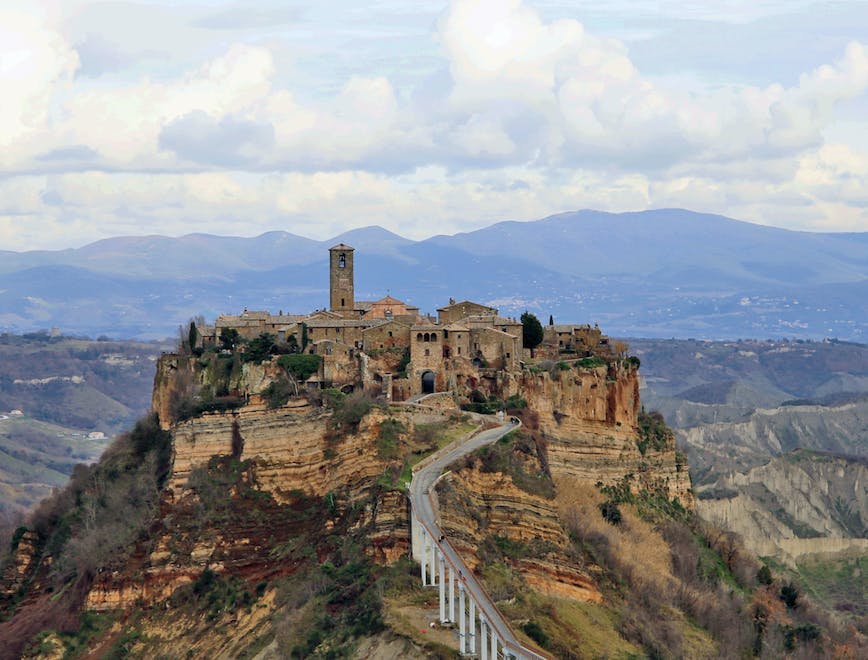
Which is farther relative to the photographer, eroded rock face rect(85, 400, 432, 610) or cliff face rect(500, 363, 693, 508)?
cliff face rect(500, 363, 693, 508)

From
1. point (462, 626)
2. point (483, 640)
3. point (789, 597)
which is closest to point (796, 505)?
point (789, 597)

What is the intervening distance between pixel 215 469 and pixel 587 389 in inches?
812

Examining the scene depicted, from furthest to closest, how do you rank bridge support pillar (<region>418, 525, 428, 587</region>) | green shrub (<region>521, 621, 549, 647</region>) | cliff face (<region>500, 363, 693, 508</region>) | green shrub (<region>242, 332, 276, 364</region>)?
cliff face (<region>500, 363, 693, 508</region>), green shrub (<region>242, 332, 276, 364</region>), bridge support pillar (<region>418, 525, 428, 587</region>), green shrub (<region>521, 621, 549, 647</region>)

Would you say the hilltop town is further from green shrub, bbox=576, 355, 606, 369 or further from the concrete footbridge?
the concrete footbridge

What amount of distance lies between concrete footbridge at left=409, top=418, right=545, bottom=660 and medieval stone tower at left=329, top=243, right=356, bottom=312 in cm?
2317

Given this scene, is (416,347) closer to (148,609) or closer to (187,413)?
(187,413)

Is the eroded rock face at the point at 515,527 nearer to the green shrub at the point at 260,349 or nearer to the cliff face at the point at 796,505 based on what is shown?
the green shrub at the point at 260,349

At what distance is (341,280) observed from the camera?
92.6 metres

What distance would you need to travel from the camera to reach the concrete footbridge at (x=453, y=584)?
54.1 metres

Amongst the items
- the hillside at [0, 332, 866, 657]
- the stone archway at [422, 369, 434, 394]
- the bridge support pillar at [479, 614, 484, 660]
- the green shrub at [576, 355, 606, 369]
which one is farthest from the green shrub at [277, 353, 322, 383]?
the bridge support pillar at [479, 614, 484, 660]

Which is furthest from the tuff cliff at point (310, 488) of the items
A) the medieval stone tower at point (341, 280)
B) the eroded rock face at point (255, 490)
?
the medieval stone tower at point (341, 280)

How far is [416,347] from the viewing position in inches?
3231

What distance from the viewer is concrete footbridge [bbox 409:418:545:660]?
177 feet

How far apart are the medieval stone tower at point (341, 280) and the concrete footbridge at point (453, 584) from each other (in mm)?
23169
